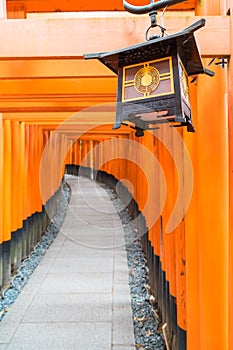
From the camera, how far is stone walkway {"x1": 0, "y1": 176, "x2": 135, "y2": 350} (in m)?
4.80

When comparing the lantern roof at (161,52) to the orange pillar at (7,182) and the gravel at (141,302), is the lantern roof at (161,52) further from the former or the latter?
the orange pillar at (7,182)

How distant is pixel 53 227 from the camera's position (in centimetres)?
1220

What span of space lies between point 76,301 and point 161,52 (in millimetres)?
4811

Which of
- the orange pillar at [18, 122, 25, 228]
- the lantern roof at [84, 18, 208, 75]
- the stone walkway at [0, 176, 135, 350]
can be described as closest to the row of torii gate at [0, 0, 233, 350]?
the lantern roof at [84, 18, 208, 75]

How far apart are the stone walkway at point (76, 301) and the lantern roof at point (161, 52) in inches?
137

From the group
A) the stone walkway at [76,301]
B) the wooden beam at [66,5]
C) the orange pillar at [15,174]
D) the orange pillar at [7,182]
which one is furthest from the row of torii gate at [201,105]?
the orange pillar at [15,174]

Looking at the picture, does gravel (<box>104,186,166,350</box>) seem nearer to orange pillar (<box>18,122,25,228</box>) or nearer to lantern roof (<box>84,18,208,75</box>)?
orange pillar (<box>18,122,25,228</box>)

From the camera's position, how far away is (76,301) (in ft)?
20.0

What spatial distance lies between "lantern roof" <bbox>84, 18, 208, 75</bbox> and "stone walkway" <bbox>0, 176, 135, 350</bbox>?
3.49m

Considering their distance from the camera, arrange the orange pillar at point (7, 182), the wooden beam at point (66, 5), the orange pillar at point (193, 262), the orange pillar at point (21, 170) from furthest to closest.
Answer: the orange pillar at point (21, 170), the orange pillar at point (7, 182), the wooden beam at point (66, 5), the orange pillar at point (193, 262)

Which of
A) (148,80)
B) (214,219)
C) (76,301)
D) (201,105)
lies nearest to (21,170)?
(76,301)

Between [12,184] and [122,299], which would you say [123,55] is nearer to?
[122,299]

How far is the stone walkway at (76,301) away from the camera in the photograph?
4.80 meters

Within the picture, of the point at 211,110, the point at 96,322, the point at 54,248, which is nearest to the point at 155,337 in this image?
the point at 96,322
